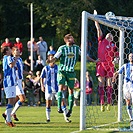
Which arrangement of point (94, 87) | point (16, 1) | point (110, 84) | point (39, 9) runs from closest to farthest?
point (110, 84), point (94, 87), point (39, 9), point (16, 1)

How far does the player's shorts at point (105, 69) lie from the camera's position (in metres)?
21.8

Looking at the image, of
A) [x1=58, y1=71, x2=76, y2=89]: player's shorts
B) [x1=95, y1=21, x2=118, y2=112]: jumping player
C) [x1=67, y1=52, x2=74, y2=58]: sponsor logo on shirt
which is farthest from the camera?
[x1=95, y1=21, x2=118, y2=112]: jumping player

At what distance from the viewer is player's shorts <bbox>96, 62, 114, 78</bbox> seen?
21.8 m

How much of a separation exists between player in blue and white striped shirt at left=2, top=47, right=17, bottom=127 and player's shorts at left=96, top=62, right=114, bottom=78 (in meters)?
4.05

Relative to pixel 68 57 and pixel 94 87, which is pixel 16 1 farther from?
pixel 68 57

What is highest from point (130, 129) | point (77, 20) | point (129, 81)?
point (77, 20)

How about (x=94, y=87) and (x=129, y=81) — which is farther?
(x=94, y=87)

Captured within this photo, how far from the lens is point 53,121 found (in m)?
20.0

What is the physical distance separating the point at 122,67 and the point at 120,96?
3.97 ft

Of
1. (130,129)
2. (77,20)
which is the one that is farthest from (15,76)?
(77,20)

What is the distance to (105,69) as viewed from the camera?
21.9 metres

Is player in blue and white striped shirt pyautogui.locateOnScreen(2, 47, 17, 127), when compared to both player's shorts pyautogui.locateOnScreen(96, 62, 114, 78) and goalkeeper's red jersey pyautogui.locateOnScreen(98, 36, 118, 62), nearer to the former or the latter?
goalkeeper's red jersey pyautogui.locateOnScreen(98, 36, 118, 62)

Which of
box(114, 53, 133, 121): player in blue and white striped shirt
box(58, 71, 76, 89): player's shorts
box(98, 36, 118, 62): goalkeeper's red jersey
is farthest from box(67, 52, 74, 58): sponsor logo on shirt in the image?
box(98, 36, 118, 62): goalkeeper's red jersey

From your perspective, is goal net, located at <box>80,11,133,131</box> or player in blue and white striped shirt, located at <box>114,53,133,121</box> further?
player in blue and white striped shirt, located at <box>114,53,133,121</box>
